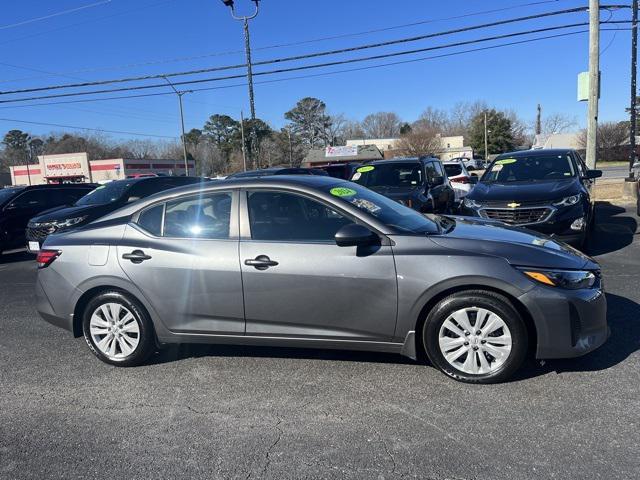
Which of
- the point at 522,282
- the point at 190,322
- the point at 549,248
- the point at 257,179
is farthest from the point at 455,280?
the point at 190,322

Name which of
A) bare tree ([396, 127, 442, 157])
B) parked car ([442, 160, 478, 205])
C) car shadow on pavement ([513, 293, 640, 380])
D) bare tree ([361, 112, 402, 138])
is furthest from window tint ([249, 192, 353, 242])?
bare tree ([361, 112, 402, 138])

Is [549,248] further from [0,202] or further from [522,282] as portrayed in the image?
[0,202]

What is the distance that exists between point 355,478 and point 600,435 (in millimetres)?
1513

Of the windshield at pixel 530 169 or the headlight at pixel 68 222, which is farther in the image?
the headlight at pixel 68 222

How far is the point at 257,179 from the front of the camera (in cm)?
429

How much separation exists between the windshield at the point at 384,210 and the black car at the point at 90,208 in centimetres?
625

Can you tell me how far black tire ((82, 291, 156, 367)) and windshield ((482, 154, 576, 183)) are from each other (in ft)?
22.4

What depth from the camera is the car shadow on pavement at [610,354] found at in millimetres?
3814

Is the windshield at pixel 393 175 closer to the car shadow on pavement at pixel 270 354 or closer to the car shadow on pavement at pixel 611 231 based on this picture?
the car shadow on pavement at pixel 611 231

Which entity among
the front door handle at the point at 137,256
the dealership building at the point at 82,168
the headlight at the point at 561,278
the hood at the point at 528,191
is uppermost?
the dealership building at the point at 82,168

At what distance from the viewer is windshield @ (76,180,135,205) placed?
1074 cm

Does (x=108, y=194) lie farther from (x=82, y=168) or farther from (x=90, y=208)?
(x=82, y=168)

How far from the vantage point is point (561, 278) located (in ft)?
11.7

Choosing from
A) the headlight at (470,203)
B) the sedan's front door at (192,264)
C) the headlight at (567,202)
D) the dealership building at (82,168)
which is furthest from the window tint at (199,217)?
the dealership building at (82,168)
